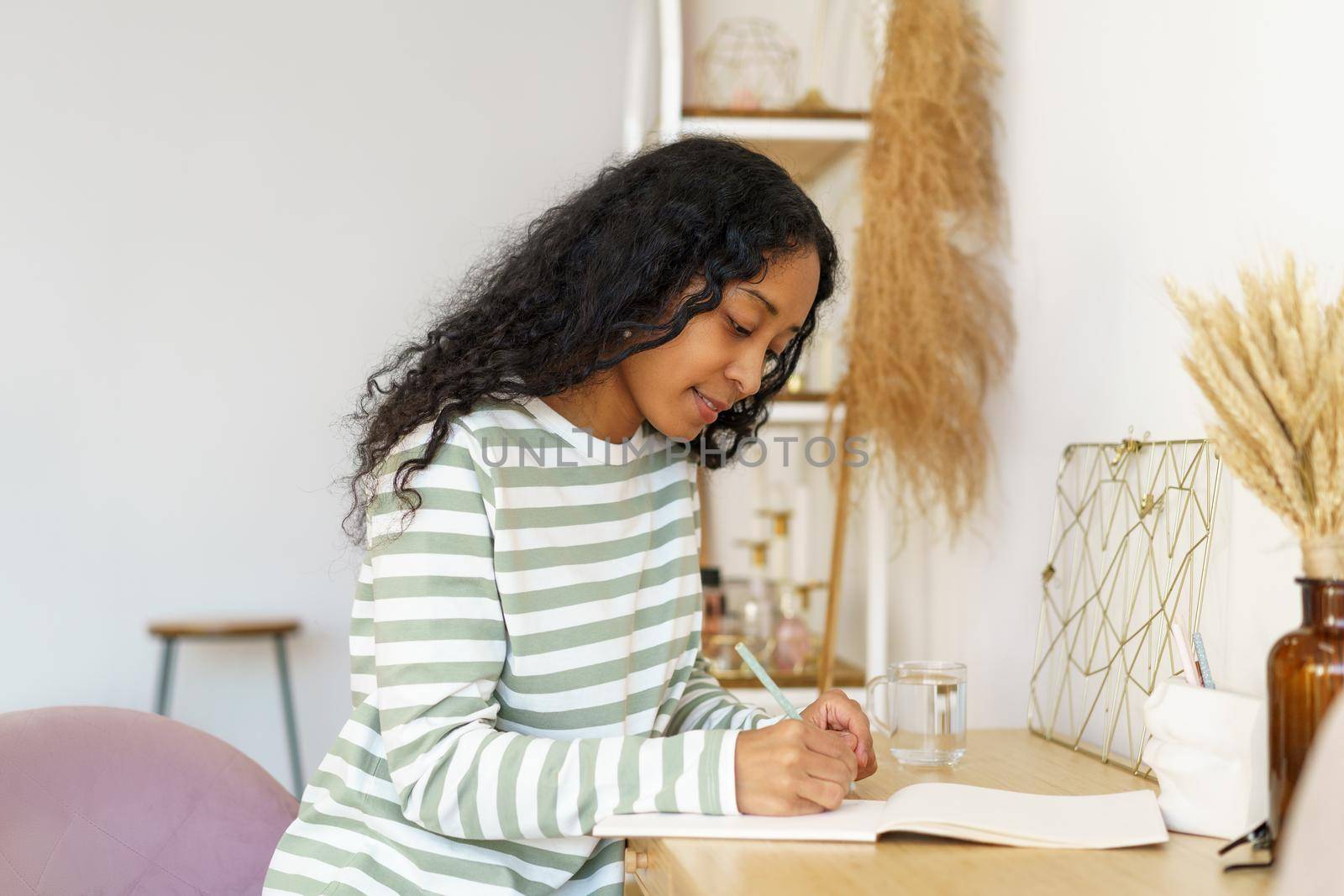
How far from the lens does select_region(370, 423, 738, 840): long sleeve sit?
782 mm

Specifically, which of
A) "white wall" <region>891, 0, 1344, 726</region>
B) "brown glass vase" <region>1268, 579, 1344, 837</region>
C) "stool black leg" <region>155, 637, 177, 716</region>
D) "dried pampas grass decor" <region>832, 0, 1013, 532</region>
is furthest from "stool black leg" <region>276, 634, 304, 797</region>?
"brown glass vase" <region>1268, 579, 1344, 837</region>

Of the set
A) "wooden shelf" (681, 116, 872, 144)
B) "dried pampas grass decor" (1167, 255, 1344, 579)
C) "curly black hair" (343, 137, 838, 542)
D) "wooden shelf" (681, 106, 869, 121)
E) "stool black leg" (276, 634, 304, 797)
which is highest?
"wooden shelf" (681, 106, 869, 121)

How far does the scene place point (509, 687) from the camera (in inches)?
35.8

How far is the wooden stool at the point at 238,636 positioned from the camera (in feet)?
8.29

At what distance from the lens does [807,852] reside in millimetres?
729

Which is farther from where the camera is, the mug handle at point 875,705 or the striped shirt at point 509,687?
the mug handle at point 875,705

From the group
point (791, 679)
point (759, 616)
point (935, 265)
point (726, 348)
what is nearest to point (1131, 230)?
point (935, 265)

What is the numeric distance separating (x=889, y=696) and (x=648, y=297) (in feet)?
1.27

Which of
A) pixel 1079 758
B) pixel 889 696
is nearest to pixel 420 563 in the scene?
pixel 889 696

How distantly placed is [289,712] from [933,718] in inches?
75.3

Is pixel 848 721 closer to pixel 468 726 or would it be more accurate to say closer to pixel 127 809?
pixel 468 726

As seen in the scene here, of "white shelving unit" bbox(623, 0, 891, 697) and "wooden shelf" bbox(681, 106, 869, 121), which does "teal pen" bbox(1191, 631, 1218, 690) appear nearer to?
"white shelving unit" bbox(623, 0, 891, 697)

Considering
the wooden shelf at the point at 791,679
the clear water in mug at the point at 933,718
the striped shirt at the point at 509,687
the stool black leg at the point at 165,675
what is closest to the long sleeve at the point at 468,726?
the striped shirt at the point at 509,687

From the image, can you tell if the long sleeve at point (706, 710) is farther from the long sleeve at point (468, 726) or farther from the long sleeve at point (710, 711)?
the long sleeve at point (468, 726)
